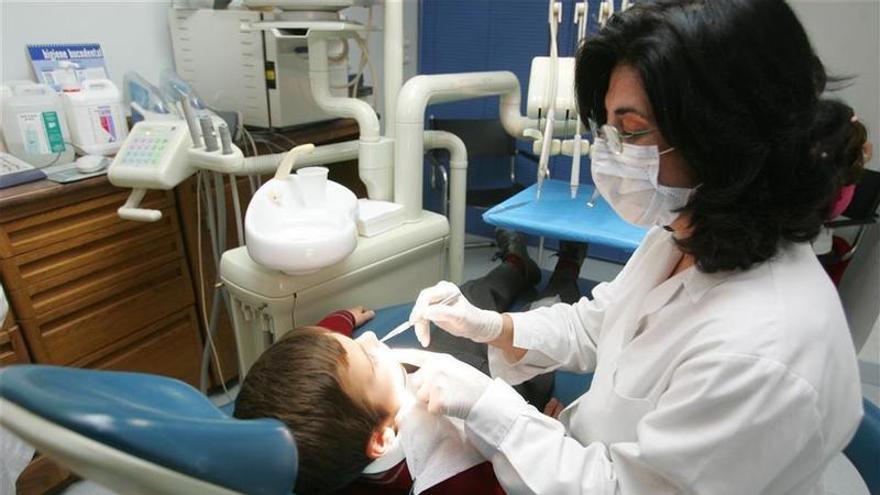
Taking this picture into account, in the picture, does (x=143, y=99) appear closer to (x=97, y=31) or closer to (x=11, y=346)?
(x=97, y=31)

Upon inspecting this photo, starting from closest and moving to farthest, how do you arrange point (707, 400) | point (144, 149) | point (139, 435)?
point (139, 435) → point (707, 400) → point (144, 149)

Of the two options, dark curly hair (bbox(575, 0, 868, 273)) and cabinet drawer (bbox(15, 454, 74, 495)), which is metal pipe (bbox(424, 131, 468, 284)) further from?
cabinet drawer (bbox(15, 454, 74, 495))

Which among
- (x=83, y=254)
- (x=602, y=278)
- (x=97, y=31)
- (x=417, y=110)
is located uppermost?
(x=97, y=31)

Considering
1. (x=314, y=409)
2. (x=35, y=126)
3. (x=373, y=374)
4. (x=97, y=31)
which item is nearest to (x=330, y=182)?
(x=373, y=374)

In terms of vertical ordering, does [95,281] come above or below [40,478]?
above

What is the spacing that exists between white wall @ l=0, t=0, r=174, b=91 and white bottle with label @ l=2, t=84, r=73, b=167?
19 cm

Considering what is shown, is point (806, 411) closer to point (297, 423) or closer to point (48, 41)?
point (297, 423)

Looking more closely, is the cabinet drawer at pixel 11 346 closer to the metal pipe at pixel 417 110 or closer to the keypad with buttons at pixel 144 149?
the keypad with buttons at pixel 144 149

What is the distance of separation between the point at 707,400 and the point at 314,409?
2.03 feet

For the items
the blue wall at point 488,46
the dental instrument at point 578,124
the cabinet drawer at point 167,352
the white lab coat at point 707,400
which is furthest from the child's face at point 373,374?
the blue wall at point 488,46

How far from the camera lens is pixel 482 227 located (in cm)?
384

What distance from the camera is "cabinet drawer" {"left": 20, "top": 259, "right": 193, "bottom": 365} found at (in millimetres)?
1604

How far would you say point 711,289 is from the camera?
2.62 ft

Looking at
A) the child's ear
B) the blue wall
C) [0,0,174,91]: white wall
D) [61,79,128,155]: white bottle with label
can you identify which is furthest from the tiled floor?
[0,0,174,91]: white wall
